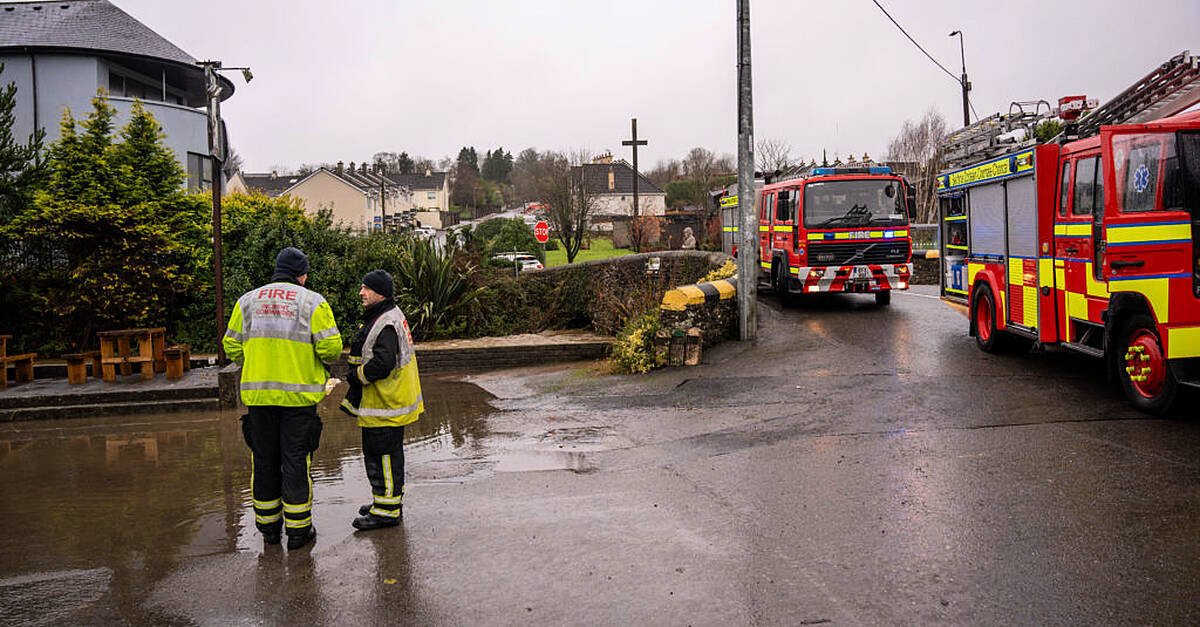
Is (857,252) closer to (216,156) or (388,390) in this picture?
(216,156)

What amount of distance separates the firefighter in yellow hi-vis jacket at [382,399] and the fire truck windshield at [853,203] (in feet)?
34.6

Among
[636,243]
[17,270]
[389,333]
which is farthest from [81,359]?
[636,243]

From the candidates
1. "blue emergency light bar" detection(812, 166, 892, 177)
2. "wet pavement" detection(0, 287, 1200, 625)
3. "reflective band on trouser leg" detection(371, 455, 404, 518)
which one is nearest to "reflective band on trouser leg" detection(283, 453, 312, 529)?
"wet pavement" detection(0, 287, 1200, 625)

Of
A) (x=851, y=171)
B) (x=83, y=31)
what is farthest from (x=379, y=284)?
(x=83, y=31)

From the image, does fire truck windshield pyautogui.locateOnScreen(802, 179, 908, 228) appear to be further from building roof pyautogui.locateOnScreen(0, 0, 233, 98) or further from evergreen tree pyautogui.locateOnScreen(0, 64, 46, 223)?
building roof pyautogui.locateOnScreen(0, 0, 233, 98)

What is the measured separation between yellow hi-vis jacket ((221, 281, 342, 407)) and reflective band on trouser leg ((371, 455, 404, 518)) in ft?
2.12

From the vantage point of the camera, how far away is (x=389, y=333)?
5820mm

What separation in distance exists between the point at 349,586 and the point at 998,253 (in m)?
8.87

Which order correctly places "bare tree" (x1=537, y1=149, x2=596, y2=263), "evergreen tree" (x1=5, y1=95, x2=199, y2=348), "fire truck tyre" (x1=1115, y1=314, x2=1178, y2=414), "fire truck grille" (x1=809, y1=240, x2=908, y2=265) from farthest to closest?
"bare tree" (x1=537, y1=149, x2=596, y2=263)
"fire truck grille" (x1=809, y1=240, x2=908, y2=265)
"evergreen tree" (x1=5, y1=95, x2=199, y2=348)
"fire truck tyre" (x1=1115, y1=314, x2=1178, y2=414)

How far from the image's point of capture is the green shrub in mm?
12203

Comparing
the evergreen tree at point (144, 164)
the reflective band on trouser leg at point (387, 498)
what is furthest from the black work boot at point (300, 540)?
the evergreen tree at point (144, 164)

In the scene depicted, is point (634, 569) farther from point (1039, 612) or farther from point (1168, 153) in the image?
point (1168, 153)

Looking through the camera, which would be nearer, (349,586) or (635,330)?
(349,586)

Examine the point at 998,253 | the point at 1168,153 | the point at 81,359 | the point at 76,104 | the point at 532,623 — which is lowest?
the point at 532,623
